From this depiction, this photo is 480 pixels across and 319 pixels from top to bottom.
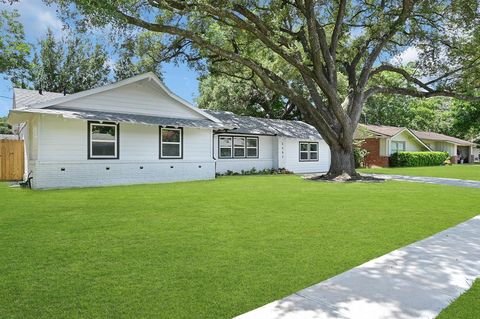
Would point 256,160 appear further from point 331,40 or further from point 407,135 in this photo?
point 407,135

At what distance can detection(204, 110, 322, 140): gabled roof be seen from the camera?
22.6 meters

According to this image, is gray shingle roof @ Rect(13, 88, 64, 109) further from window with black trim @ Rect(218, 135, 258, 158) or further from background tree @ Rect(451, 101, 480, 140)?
background tree @ Rect(451, 101, 480, 140)

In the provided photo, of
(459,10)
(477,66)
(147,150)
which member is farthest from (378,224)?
(477,66)

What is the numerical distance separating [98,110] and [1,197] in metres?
5.41

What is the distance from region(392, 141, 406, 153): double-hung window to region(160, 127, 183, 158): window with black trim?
2513cm

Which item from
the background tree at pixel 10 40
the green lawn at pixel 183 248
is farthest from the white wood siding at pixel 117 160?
the background tree at pixel 10 40

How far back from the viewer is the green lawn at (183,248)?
348 cm

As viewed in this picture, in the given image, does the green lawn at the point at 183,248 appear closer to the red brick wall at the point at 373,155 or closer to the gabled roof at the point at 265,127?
the gabled roof at the point at 265,127

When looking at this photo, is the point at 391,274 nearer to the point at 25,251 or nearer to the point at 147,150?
the point at 25,251

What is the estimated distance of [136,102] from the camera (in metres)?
16.0

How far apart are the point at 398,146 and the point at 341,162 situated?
21.5 meters

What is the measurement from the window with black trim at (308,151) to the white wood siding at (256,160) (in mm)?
2344

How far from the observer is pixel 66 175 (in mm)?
13984

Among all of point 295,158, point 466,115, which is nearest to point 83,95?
point 295,158
